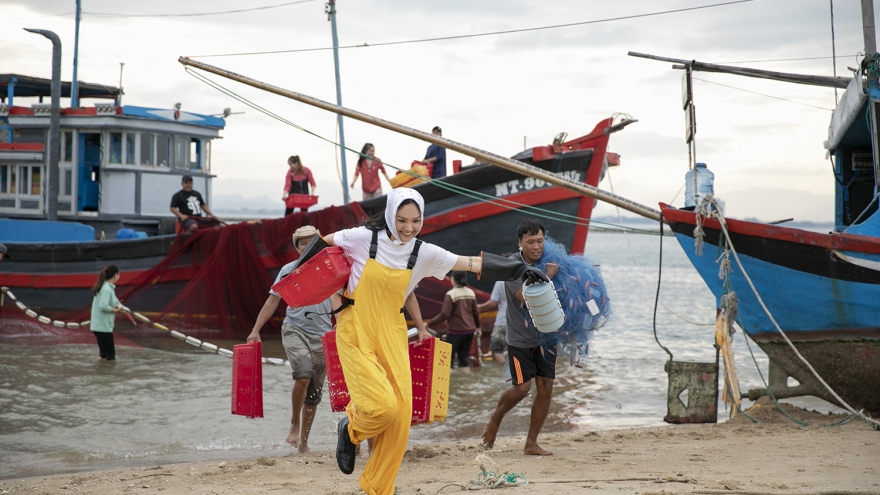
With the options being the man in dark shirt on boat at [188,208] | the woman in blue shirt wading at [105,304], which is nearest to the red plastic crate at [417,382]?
the woman in blue shirt wading at [105,304]

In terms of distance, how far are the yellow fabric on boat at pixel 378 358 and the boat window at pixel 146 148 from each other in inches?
572

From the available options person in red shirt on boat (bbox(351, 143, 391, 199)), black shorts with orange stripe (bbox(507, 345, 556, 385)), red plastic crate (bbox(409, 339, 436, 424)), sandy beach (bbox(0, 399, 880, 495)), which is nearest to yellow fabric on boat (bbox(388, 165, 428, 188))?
person in red shirt on boat (bbox(351, 143, 391, 199))

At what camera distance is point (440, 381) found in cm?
575

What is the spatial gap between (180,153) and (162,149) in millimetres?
457

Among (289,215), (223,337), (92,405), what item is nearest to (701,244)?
(92,405)

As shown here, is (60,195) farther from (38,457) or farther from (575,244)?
(38,457)

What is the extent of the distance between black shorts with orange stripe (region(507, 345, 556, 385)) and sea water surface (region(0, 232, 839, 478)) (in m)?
0.83

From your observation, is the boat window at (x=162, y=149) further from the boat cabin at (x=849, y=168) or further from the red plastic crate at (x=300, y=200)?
the boat cabin at (x=849, y=168)

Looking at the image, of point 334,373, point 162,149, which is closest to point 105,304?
point 334,373

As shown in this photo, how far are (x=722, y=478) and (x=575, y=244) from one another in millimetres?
10208

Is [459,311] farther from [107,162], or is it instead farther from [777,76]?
[107,162]

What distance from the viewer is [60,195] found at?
18.0 m

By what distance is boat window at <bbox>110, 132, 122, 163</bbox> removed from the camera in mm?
17625

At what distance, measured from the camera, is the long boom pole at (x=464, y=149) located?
26.9ft
